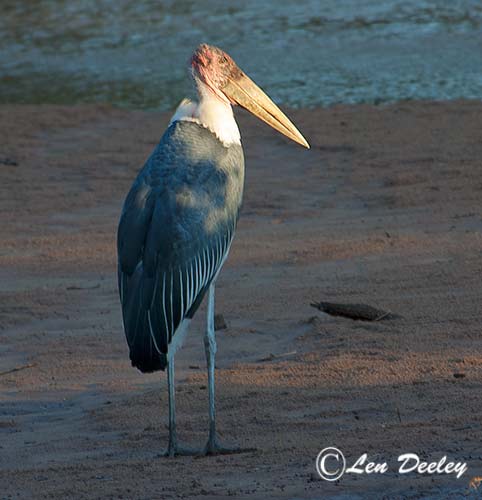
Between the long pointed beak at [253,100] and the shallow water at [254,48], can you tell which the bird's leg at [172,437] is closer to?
the long pointed beak at [253,100]

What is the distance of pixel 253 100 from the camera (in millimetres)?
6125

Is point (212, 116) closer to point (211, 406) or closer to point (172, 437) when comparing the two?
point (211, 406)

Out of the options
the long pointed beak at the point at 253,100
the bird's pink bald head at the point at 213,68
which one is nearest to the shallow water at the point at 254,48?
the long pointed beak at the point at 253,100

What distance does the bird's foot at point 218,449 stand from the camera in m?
5.05

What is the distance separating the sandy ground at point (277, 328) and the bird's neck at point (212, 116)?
3.92ft

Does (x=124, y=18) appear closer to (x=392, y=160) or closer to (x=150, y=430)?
(x=392, y=160)

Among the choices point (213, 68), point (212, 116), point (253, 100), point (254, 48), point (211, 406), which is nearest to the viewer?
point (211, 406)

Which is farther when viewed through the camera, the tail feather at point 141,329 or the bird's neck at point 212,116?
the bird's neck at point 212,116

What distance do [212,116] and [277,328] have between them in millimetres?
1849

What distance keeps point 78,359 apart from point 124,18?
47.4 ft

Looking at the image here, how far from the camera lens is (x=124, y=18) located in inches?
809

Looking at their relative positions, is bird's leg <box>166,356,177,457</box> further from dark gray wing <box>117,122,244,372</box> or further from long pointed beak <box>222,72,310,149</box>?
long pointed beak <box>222,72,310,149</box>

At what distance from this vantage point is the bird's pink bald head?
5891 mm

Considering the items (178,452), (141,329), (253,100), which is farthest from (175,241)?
(253,100)
